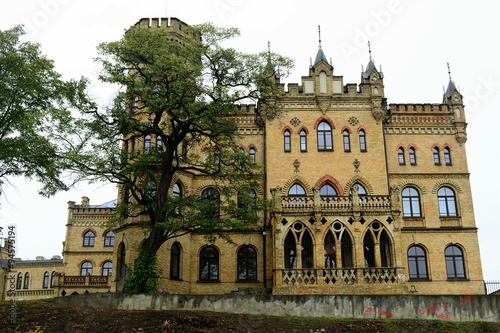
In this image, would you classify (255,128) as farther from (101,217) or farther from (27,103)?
(101,217)

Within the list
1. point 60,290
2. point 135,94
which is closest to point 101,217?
point 60,290

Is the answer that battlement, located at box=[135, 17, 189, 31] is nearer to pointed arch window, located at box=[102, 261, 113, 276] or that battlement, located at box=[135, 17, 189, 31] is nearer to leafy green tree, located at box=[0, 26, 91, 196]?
leafy green tree, located at box=[0, 26, 91, 196]

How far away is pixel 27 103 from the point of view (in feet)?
77.8

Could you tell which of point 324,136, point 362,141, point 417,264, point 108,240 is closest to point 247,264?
point 324,136

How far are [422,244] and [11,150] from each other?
2135 cm

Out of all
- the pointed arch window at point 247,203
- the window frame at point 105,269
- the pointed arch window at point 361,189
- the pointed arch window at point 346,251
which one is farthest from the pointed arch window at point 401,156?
the window frame at point 105,269

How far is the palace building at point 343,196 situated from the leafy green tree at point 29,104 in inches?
259

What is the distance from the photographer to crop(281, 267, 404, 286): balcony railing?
81.0 feet

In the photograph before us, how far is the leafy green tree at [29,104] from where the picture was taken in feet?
71.2

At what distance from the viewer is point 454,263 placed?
96.4 ft

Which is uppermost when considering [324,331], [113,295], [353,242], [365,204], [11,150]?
[11,150]

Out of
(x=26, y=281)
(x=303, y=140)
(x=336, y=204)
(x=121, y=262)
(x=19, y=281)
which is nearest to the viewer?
(x=336, y=204)

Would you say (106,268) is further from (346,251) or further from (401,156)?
(401,156)

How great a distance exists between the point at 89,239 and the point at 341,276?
26006 mm
